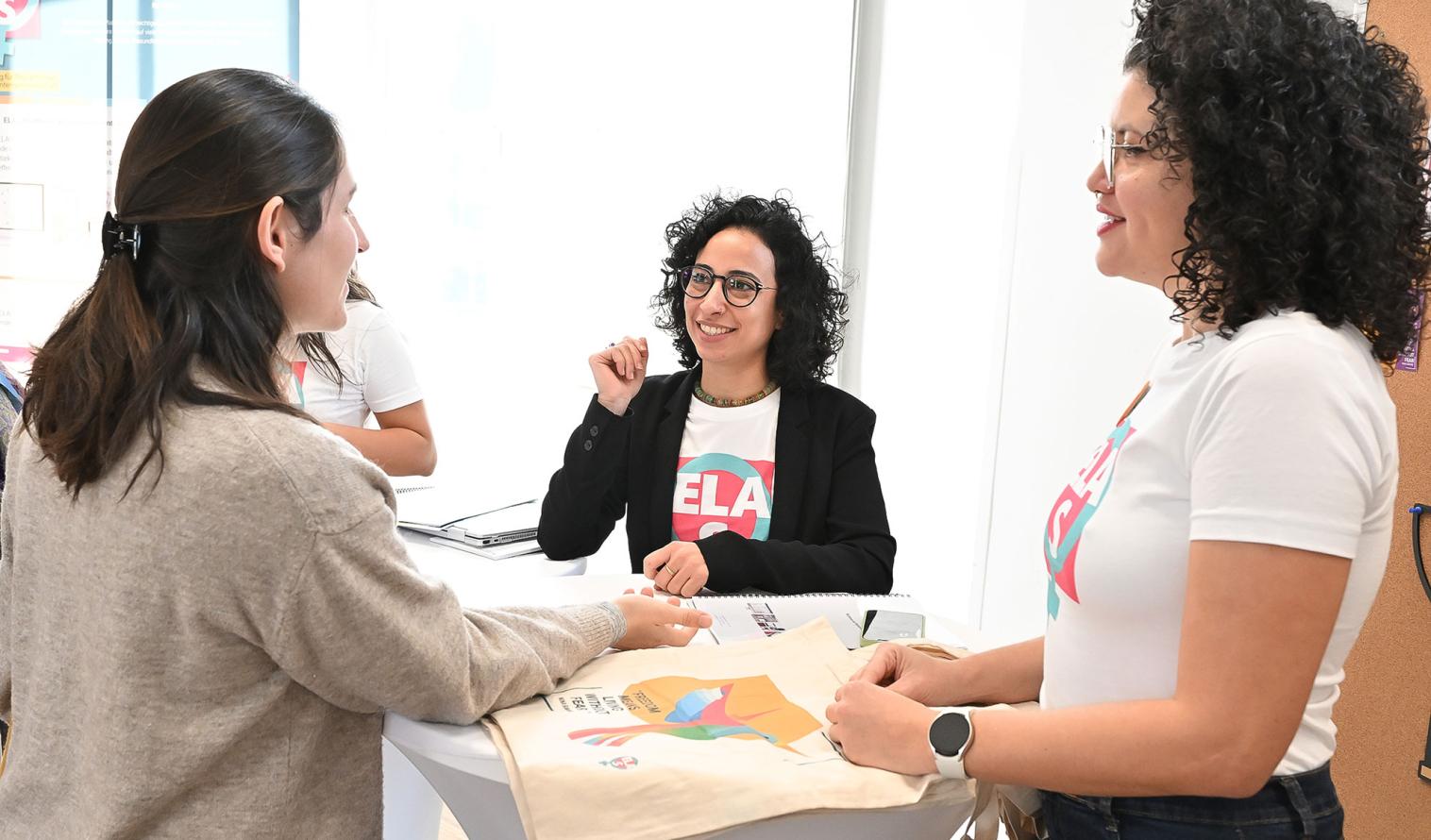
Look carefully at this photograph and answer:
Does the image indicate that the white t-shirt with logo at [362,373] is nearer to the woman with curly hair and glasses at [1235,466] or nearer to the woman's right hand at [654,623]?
the woman's right hand at [654,623]

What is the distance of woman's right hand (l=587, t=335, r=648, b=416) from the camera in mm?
2121

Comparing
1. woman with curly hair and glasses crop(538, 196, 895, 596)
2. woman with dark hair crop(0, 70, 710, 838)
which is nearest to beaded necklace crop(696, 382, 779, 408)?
woman with curly hair and glasses crop(538, 196, 895, 596)

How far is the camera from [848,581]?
1.94 meters

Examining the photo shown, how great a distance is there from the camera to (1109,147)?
1.13 m

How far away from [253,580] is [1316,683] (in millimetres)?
946

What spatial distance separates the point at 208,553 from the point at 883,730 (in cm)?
63

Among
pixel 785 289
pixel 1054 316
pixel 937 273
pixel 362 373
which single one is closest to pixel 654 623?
pixel 785 289

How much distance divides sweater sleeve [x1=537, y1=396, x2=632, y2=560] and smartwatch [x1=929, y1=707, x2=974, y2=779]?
115 cm

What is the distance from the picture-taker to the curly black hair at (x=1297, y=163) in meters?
0.96

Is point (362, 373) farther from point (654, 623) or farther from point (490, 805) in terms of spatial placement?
point (490, 805)

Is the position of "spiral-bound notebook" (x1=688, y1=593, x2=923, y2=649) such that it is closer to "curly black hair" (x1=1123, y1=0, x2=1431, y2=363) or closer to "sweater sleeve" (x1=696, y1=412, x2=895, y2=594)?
"sweater sleeve" (x1=696, y1=412, x2=895, y2=594)

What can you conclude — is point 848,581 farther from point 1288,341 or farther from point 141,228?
point 141,228

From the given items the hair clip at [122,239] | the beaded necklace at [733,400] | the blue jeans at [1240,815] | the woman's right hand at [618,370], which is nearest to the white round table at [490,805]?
the blue jeans at [1240,815]

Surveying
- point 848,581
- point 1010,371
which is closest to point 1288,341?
point 848,581
